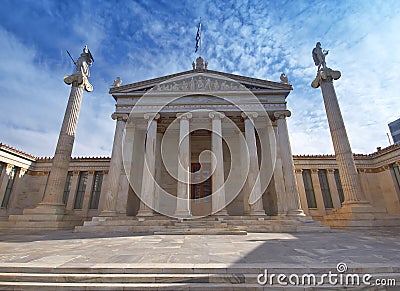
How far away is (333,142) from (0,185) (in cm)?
2727

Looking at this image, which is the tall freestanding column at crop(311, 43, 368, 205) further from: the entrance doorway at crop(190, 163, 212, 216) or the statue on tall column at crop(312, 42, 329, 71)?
the entrance doorway at crop(190, 163, 212, 216)

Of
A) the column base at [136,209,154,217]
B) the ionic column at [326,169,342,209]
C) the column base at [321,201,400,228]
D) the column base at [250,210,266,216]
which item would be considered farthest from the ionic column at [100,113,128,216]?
the ionic column at [326,169,342,209]

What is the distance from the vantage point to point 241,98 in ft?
53.9

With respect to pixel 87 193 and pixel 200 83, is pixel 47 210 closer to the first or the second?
pixel 87 193

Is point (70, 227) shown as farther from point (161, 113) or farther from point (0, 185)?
point (0, 185)

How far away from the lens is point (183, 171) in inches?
563

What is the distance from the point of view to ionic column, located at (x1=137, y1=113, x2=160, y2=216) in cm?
1381

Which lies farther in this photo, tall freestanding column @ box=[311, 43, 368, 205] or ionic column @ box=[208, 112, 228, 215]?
ionic column @ box=[208, 112, 228, 215]

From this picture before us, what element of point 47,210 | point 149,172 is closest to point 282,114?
point 149,172

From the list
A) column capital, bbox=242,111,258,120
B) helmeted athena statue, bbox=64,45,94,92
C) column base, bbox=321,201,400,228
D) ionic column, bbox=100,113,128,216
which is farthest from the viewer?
helmeted athena statue, bbox=64,45,94,92

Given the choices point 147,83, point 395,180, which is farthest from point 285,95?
point 395,180

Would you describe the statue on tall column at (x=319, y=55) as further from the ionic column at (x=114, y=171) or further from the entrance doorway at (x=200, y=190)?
the ionic column at (x=114, y=171)

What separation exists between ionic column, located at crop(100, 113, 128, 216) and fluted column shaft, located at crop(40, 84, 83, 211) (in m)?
2.66
